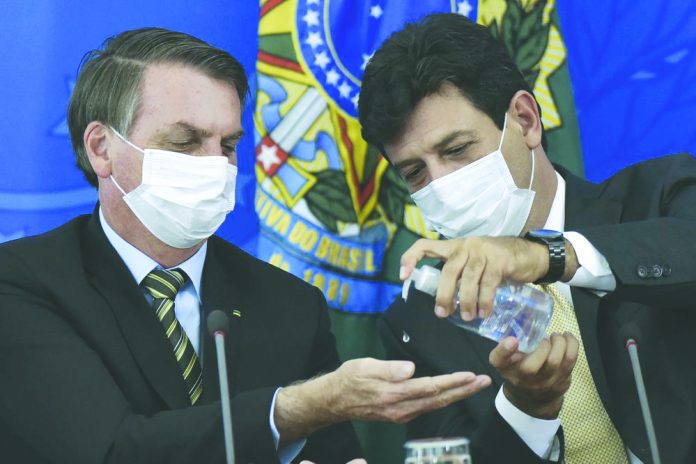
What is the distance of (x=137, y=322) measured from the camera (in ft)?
8.16

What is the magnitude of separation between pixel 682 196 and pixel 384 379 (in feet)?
3.89

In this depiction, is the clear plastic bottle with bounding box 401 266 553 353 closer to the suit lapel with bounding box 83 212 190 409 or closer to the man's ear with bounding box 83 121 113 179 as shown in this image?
the suit lapel with bounding box 83 212 190 409

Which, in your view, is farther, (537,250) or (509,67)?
(509,67)

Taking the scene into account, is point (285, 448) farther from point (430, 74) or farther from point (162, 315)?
point (430, 74)

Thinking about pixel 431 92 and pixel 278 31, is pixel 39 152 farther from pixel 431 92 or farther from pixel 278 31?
pixel 431 92

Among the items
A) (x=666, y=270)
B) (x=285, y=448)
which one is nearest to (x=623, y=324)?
(x=666, y=270)

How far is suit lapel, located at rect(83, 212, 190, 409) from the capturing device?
7.97ft

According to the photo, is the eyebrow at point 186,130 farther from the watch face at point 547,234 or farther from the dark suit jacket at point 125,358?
the watch face at point 547,234

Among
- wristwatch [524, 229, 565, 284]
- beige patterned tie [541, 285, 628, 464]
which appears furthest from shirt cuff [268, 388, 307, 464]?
beige patterned tie [541, 285, 628, 464]

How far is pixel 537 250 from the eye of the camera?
220 centimetres

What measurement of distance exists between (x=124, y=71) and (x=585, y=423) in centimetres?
158

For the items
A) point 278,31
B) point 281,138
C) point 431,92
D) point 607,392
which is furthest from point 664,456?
point 278,31

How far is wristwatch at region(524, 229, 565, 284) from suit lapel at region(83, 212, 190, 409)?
3.00 ft

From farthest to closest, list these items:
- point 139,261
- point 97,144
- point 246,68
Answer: point 246,68 < point 97,144 < point 139,261
